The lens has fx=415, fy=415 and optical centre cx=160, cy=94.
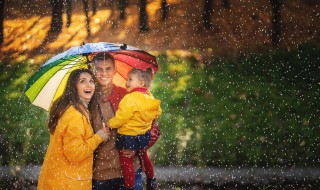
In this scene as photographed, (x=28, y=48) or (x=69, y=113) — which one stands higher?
(x=28, y=48)

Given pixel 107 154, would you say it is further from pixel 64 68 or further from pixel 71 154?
pixel 64 68

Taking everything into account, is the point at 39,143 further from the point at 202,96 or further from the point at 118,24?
the point at 202,96

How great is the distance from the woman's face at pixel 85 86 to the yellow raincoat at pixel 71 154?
118 mm

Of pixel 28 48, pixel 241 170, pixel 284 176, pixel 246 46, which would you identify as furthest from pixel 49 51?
pixel 284 176

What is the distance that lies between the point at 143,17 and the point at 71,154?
222 centimetres

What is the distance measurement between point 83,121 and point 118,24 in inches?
81.4

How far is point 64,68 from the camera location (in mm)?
2625

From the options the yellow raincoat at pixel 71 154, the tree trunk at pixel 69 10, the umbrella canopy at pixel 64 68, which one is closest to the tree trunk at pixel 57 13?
the tree trunk at pixel 69 10

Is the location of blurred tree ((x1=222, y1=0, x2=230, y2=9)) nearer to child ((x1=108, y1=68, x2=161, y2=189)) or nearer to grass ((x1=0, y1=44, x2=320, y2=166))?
grass ((x1=0, y1=44, x2=320, y2=166))

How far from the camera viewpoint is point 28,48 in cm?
420

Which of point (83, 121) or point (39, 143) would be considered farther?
point (39, 143)

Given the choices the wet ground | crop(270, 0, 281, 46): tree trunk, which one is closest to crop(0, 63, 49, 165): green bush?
the wet ground

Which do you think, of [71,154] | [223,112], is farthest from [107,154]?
[223,112]

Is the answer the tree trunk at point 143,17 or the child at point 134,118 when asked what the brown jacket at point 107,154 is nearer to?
the child at point 134,118
